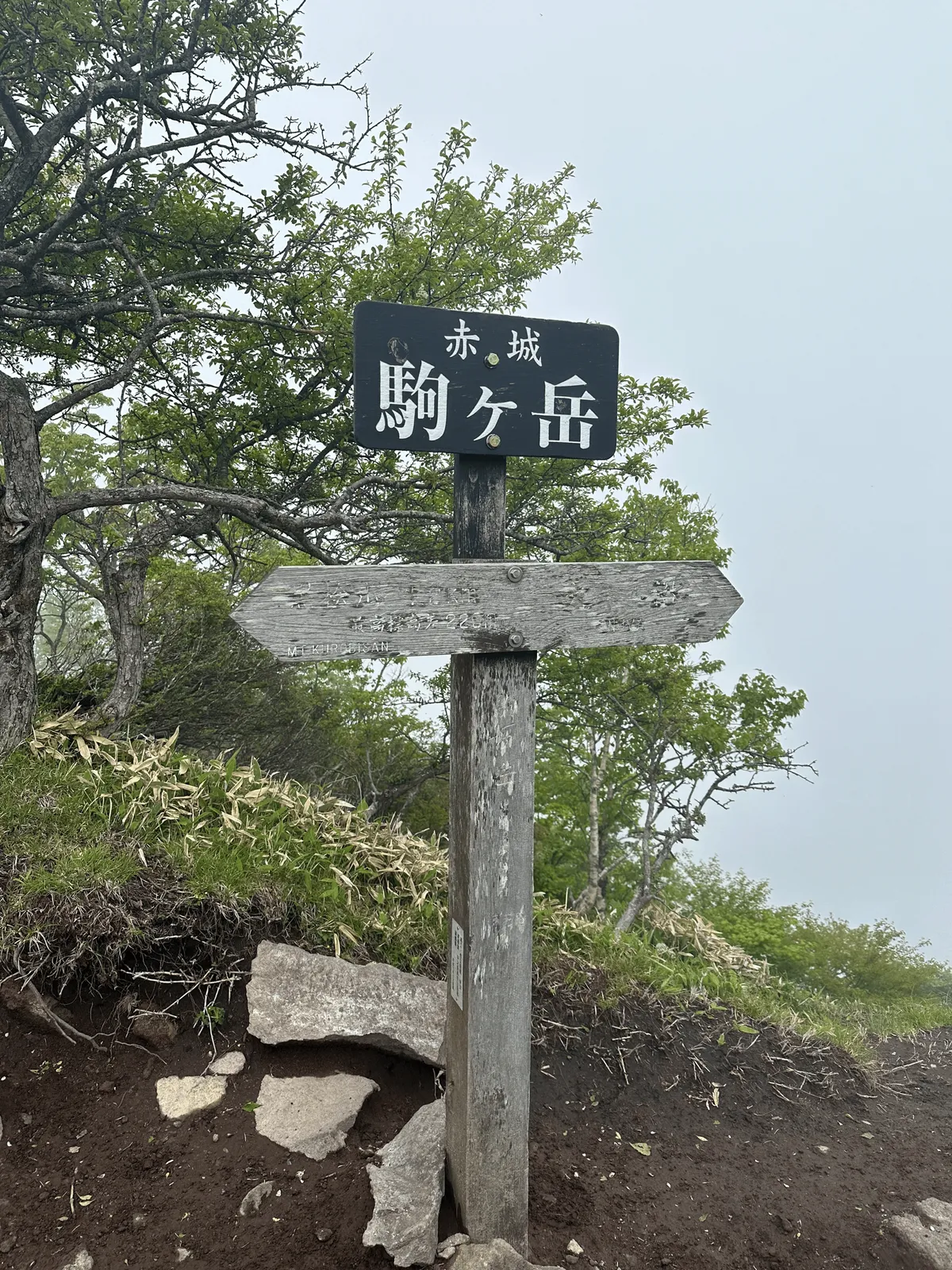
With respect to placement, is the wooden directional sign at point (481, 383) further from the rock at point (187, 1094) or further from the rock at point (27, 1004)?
the rock at point (27, 1004)

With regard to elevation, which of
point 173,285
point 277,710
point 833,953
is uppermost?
point 173,285

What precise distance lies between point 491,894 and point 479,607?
1.02 meters

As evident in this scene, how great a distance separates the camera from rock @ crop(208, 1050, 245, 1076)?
3930 mm

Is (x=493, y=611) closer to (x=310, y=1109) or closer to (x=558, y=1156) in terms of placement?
(x=310, y=1109)

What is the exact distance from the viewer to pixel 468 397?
10.0 ft

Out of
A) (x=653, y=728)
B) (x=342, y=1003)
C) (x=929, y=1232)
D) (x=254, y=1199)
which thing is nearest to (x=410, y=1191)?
(x=254, y=1199)

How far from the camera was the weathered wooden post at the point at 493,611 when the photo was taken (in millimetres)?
2955

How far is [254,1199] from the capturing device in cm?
336

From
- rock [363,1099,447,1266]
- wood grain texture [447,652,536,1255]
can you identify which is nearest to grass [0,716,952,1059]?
rock [363,1099,447,1266]

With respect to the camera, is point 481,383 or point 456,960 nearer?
point 481,383

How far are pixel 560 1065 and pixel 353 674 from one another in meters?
8.18

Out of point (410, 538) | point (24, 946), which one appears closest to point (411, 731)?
point (410, 538)

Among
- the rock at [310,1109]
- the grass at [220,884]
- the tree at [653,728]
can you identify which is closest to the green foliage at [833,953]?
the tree at [653,728]

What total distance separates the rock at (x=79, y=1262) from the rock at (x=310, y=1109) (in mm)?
721
